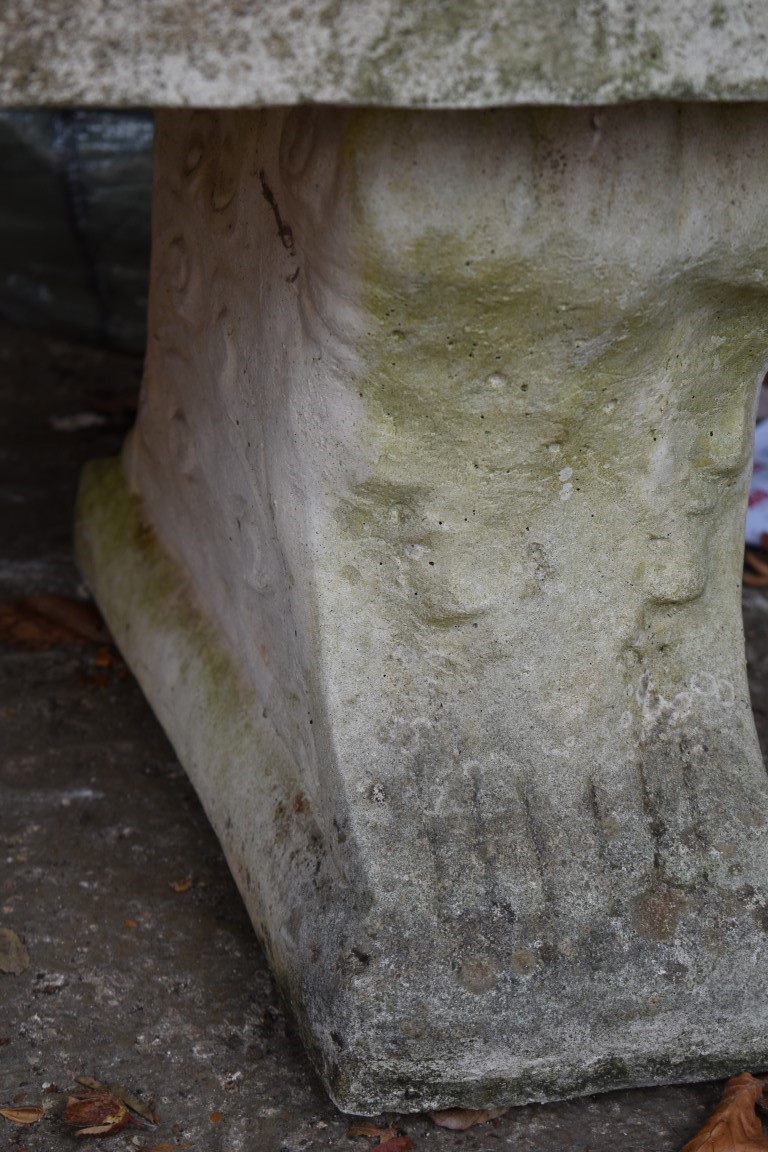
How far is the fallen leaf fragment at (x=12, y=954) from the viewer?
1562 mm

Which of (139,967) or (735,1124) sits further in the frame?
(139,967)

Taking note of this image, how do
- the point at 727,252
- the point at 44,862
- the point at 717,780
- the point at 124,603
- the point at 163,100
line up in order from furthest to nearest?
the point at 124,603 → the point at 44,862 → the point at 717,780 → the point at 727,252 → the point at 163,100

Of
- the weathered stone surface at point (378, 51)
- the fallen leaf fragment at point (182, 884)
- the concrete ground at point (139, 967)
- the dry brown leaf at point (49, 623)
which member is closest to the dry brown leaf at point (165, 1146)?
the concrete ground at point (139, 967)

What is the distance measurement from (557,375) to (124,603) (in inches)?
40.7

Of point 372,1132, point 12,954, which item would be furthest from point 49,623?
point 372,1132

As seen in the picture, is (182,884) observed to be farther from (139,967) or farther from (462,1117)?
(462,1117)

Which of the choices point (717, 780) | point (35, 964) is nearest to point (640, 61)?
point (717, 780)

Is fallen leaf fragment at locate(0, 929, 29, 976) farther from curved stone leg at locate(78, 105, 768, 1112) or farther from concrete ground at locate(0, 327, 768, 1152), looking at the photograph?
curved stone leg at locate(78, 105, 768, 1112)

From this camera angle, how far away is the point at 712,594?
1499 mm

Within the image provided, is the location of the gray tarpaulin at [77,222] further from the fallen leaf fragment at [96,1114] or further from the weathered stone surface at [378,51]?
the weathered stone surface at [378,51]

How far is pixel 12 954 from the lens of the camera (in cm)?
158

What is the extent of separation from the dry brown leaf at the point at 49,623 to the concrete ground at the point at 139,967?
22mm

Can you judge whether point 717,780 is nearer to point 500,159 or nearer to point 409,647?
point 409,647

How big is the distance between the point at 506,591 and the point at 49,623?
3.80 feet
